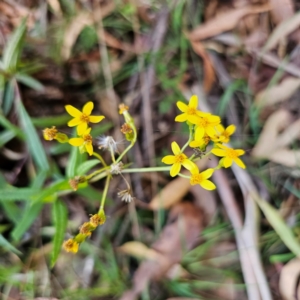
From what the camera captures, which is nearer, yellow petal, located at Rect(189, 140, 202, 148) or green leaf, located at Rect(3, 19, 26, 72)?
yellow petal, located at Rect(189, 140, 202, 148)

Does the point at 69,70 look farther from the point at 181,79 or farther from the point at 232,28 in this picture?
the point at 232,28

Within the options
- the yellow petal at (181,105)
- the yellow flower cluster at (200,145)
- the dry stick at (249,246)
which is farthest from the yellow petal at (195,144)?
the dry stick at (249,246)

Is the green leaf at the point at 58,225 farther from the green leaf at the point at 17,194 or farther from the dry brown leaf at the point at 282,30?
the dry brown leaf at the point at 282,30

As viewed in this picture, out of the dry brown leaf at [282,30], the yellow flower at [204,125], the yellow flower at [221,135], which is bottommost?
the yellow flower at [221,135]

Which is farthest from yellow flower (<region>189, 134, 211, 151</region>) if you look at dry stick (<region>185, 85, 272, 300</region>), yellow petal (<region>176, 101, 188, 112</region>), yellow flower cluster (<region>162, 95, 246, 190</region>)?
dry stick (<region>185, 85, 272, 300</region>)

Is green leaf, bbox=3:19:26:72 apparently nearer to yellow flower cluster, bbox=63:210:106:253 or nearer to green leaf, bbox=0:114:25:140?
green leaf, bbox=0:114:25:140

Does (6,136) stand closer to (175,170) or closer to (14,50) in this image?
(14,50)

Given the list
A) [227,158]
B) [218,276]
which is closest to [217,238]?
[218,276]
